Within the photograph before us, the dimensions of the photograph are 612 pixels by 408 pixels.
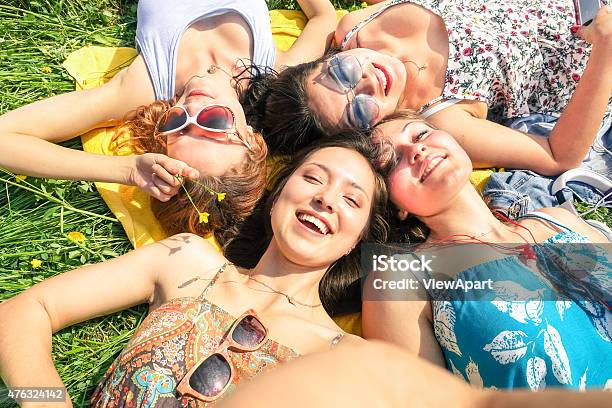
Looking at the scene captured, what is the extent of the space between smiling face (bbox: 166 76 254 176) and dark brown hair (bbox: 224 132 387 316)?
35 centimetres

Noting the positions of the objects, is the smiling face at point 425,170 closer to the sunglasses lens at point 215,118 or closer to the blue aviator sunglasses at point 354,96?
the blue aviator sunglasses at point 354,96

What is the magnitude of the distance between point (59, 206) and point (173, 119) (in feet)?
3.22

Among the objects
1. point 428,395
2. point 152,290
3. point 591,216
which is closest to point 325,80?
point 152,290

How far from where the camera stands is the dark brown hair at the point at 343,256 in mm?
3350

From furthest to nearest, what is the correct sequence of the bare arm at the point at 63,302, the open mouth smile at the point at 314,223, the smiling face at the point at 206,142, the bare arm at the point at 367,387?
the smiling face at the point at 206,142, the open mouth smile at the point at 314,223, the bare arm at the point at 63,302, the bare arm at the point at 367,387

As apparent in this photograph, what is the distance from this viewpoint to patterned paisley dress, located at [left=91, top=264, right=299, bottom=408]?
2527mm

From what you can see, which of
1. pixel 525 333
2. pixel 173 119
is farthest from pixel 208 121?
pixel 525 333

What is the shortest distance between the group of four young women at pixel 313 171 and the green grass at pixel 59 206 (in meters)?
0.33

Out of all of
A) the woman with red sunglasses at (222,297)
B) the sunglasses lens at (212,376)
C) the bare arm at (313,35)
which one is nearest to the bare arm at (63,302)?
the woman with red sunglasses at (222,297)

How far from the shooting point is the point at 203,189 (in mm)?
3285

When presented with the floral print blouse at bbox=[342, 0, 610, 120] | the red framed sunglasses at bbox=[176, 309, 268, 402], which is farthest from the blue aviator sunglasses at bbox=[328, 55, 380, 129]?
the red framed sunglasses at bbox=[176, 309, 268, 402]

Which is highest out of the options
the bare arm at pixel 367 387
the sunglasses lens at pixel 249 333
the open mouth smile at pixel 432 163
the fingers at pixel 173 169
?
the bare arm at pixel 367 387

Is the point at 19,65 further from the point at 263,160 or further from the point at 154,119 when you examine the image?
the point at 263,160

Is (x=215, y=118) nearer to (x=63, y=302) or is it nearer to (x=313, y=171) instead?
(x=313, y=171)
